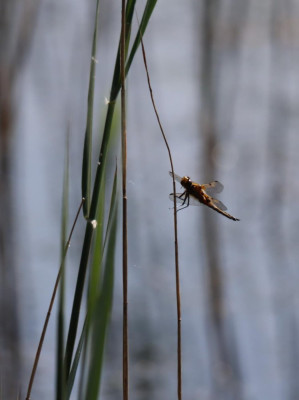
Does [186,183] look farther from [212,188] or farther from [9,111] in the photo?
[9,111]

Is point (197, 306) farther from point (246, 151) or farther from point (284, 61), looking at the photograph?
point (284, 61)

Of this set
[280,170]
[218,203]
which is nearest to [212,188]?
[218,203]

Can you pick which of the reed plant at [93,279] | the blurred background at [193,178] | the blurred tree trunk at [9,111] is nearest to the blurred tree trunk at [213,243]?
the blurred background at [193,178]

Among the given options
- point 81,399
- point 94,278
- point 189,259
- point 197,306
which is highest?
point 189,259

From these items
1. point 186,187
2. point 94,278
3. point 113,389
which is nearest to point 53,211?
point 113,389

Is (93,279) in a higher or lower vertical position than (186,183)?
lower

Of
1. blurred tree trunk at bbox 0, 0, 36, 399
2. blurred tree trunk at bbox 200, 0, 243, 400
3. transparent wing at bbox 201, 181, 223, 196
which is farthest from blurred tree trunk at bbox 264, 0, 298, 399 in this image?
transparent wing at bbox 201, 181, 223, 196

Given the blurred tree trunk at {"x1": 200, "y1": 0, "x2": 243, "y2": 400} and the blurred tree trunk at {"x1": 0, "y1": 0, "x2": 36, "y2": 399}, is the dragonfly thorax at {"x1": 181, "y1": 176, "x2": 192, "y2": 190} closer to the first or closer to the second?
the blurred tree trunk at {"x1": 0, "y1": 0, "x2": 36, "y2": 399}
